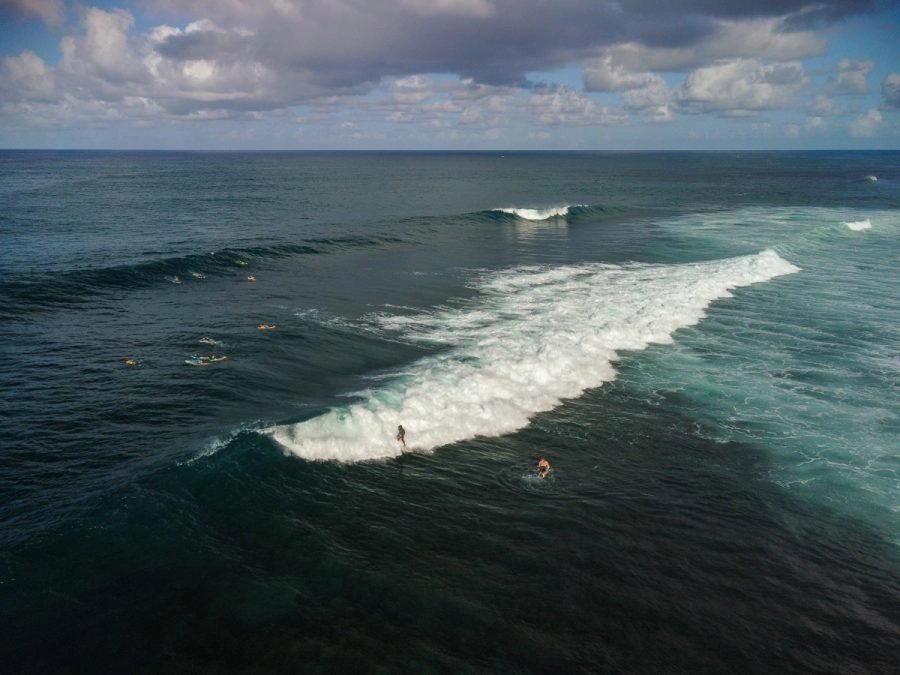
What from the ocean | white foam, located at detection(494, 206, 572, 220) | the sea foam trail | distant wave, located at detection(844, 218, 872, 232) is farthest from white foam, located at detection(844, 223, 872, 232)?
white foam, located at detection(494, 206, 572, 220)

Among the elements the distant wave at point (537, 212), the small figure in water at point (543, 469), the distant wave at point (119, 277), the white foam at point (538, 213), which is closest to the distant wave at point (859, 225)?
the distant wave at point (537, 212)

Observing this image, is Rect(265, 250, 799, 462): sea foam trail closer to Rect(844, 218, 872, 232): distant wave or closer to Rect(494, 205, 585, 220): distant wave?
Rect(844, 218, 872, 232): distant wave

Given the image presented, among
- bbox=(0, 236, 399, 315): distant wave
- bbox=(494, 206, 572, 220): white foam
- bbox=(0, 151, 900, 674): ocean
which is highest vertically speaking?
bbox=(494, 206, 572, 220): white foam

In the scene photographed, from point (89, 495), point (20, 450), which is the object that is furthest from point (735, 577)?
point (20, 450)

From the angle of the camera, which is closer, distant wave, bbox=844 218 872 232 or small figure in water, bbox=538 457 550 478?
small figure in water, bbox=538 457 550 478

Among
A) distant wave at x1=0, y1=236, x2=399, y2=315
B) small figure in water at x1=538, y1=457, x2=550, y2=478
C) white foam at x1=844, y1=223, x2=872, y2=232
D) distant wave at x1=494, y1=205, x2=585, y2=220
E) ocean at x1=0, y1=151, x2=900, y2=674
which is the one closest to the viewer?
ocean at x1=0, y1=151, x2=900, y2=674

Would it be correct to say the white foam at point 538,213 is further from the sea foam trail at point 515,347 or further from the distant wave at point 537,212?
the sea foam trail at point 515,347

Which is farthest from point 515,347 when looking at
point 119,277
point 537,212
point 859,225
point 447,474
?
point 859,225
